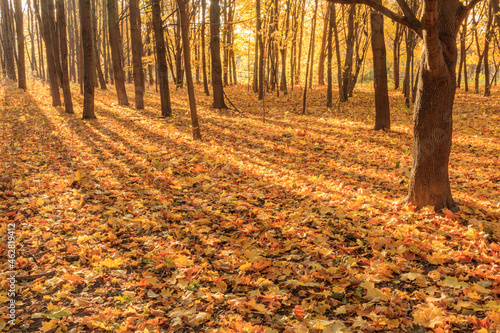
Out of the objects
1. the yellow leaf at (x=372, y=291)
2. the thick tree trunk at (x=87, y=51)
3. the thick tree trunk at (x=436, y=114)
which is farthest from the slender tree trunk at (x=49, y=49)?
the yellow leaf at (x=372, y=291)

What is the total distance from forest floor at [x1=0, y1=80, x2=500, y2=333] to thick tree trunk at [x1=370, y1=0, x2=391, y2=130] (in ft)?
5.81

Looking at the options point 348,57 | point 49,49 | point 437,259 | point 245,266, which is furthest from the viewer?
point 348,57

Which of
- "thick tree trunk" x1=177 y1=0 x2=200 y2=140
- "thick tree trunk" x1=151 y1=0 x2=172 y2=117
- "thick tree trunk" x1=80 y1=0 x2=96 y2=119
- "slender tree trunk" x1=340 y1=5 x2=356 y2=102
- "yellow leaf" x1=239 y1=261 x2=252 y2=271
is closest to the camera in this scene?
"yellow leaf" x1=239 y1=261 x2=252 y2=271

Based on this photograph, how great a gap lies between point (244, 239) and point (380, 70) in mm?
7961

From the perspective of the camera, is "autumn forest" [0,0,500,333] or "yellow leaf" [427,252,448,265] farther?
"yellow leaf" [427,252,448,265]

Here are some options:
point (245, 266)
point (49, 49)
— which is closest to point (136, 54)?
point (49, 49)

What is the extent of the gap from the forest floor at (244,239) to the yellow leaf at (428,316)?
0.05 feet

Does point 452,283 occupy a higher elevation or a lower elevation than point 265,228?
lower

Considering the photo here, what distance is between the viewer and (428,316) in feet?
8.77

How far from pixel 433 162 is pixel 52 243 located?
528cm

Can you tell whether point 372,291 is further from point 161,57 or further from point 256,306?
point 161,57

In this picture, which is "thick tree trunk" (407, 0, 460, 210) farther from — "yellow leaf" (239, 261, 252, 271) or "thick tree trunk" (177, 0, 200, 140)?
"thick tree trunk" (177, 0, 200, 140)

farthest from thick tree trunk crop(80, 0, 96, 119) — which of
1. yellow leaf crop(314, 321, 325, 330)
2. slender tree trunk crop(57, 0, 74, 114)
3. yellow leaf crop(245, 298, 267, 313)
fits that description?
yellow leaf crop(314, 321, 325, 330)

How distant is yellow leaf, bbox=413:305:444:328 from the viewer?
103 inches
